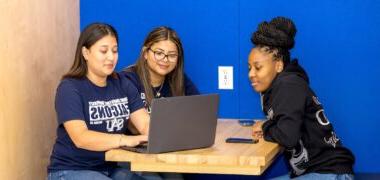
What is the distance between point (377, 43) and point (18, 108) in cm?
187

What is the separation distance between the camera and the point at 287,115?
8.89ft

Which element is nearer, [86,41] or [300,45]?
[86,41]

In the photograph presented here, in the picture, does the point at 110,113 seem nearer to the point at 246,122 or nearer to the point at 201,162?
the point at 201,162

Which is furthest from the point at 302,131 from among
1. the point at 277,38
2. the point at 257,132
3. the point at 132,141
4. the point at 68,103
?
the point at 68,103

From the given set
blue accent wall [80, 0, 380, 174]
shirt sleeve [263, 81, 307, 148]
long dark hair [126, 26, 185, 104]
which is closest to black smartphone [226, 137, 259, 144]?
shirt sleeve [263, 81, 307, 148]

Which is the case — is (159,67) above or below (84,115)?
above

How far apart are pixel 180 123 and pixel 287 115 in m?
0.49

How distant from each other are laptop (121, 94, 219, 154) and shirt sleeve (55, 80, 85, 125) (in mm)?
262

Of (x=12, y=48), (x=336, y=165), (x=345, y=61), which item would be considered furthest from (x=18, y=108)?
(x=345, y=61)

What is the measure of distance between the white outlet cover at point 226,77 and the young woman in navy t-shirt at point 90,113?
0.81 m

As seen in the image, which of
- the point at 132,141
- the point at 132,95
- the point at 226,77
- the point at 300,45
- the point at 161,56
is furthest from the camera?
the point at 226,77

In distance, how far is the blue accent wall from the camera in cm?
342

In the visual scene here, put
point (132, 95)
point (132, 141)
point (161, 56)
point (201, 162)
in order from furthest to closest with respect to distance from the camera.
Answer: point (161, 56) → point (132, 95) → point (132, 141) → point (201, 162)

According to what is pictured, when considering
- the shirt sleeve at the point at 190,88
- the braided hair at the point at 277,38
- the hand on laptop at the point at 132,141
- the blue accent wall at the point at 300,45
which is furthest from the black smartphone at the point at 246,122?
the hand on laptop at the point at 132,141
